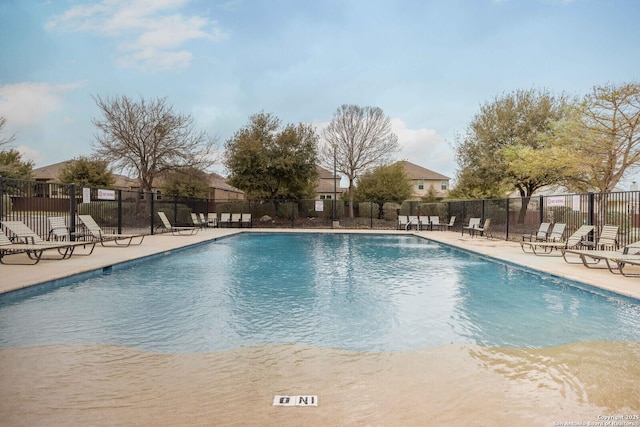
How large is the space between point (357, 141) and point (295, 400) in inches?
1126

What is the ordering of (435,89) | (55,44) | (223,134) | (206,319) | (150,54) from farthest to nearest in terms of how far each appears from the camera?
(223,134), (435,89), (150,54), (55,44), (206,319)

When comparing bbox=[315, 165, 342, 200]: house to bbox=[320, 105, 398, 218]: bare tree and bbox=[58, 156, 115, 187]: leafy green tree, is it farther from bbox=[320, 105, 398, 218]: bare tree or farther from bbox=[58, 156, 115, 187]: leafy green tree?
bbox=[58, 156, 115, 187]: leafy green tree

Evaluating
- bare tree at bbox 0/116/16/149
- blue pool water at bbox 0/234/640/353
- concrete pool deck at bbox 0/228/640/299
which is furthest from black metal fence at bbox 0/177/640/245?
blue pool water at bbox 0/234/640/353

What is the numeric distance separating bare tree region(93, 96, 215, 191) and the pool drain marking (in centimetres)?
2351

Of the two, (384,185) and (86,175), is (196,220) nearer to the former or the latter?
(384,185)

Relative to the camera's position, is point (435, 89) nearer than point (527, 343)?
No

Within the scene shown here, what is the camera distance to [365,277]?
8.24 metres

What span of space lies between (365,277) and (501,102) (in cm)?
1959

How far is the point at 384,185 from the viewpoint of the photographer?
107ft

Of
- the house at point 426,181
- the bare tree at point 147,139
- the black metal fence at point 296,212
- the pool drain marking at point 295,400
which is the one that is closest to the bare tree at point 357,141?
the black metal fence at point 296,212

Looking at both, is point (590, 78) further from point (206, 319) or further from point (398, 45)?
point (206, 319)

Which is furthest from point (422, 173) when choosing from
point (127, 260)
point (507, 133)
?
point (127, 260)

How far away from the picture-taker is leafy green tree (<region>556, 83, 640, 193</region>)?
14.1 m

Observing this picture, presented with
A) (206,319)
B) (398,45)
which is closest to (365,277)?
(206,319)
